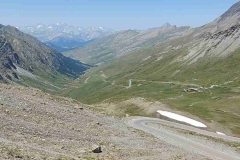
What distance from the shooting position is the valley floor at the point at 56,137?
33.6 meters

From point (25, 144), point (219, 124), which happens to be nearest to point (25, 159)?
point (25, 144)

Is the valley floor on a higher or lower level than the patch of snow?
higher

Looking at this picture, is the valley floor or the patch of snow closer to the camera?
the valley floor

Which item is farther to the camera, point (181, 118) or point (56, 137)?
point (181, 118)

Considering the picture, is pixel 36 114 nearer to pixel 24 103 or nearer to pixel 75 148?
pixel 24 103

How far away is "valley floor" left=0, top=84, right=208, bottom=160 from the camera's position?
110 ft

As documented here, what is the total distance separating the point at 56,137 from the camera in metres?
42.2

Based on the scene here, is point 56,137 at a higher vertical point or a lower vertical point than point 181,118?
higher

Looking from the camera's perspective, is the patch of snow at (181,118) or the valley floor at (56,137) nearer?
the valley floor at (56,137)

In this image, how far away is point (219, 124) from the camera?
102062mm

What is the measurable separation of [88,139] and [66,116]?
13.9 m

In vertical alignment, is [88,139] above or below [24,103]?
below

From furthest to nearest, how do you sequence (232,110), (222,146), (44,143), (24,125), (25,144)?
(232,110)
(222,146)
(24,125)
(44,143)
(25,144)

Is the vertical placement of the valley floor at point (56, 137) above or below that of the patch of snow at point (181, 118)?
above
